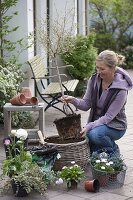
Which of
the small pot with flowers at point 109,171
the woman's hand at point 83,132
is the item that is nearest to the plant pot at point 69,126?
the woman's hand at point 83,132

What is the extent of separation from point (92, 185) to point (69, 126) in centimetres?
95

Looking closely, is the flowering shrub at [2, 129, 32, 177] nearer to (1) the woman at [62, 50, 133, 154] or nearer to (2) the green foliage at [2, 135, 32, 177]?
(2) the green foliage at [2, 135, 32, 177]

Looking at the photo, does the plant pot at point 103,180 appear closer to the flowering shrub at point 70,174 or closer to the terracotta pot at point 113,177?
the terracotta pot at point 113,177

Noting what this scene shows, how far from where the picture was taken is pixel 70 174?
195 inches

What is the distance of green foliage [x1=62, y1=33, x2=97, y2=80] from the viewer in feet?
37.4

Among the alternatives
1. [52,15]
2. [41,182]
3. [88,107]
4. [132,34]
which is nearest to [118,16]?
[132,34]

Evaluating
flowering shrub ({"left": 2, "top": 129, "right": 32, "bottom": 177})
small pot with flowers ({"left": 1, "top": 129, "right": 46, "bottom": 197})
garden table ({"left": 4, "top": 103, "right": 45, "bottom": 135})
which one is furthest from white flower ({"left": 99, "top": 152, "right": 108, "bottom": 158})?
garden table ({"left": 4, "top": 103, "right": 45, "bottom": 135})

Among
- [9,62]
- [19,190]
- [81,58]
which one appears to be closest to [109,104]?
[19,190]

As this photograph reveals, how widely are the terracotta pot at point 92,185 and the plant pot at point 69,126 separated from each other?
0.85m

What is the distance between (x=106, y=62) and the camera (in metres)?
5.43

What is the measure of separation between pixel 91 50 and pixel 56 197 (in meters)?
7.24

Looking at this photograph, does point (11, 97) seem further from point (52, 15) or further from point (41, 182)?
point (52, 15)

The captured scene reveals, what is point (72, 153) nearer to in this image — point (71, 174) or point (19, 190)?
point (71, 174)

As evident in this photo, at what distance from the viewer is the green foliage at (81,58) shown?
11398mm
